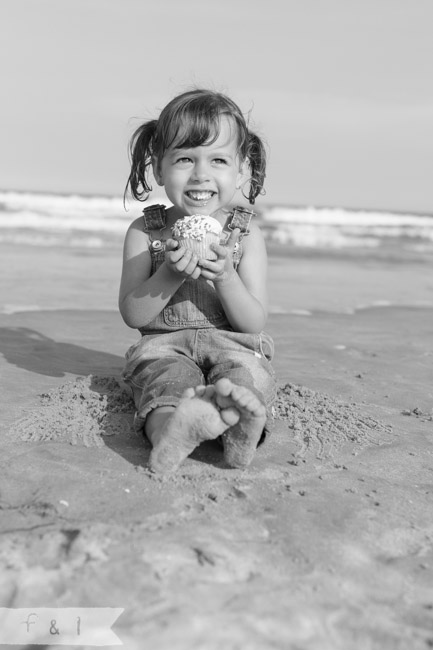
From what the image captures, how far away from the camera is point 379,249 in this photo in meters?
18.3

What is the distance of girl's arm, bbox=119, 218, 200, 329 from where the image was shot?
10.1ft

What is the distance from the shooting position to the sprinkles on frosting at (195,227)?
3111mm

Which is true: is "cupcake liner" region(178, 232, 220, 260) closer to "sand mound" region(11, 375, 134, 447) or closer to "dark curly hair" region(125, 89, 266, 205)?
"dark curly hair" region(125, 89, 266, 205)

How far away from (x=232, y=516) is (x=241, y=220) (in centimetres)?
175

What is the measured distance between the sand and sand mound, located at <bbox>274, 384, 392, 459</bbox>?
11mm

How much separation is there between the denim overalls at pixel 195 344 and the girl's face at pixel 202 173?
0.63 ft

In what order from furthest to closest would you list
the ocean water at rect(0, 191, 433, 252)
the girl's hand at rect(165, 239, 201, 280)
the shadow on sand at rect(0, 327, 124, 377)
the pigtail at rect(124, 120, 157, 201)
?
the ocean water at rect(0, 191, 433, 252)
the shadow on sand at rect(0, 327, 124, 377)
the pigtail at rect(124, 120, 157, 201)
the girl's hand at rect(165, 239, 201, 280)

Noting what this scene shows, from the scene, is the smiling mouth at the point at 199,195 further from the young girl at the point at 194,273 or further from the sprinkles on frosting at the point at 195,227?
the sprinkles on frosting at the point at 195,227

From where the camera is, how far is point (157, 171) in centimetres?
360

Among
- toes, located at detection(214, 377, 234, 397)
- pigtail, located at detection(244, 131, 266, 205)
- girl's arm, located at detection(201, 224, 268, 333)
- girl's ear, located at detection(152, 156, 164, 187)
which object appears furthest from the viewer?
pigtail, located at detection(244, 131, 266, 205)

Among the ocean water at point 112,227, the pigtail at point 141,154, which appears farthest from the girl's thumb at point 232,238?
the ocean water at point 112,227

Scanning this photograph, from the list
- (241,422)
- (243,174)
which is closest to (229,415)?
(241,422)

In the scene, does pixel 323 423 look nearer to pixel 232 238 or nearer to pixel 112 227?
pixel 232 238

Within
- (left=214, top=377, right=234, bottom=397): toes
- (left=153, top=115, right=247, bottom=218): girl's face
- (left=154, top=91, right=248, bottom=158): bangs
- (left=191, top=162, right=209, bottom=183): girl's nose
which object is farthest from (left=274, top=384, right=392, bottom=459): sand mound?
(left=154, top=91, right=248, bottom=158): bangs
